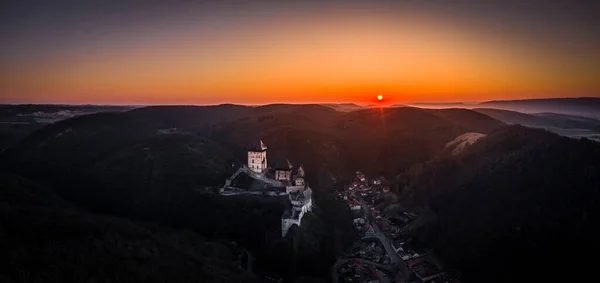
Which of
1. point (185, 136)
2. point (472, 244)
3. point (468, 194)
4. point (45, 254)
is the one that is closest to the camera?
point (45, 254)

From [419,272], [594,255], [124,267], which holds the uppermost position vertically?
[124,267]

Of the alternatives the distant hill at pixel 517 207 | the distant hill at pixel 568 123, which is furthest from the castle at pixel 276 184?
the distant hill at pixel 568 123

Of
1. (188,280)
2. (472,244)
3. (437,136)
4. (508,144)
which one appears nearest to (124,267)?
(188,280)

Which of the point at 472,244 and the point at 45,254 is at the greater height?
the point at 45,254

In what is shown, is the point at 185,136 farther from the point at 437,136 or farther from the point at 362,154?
the point at 437,136

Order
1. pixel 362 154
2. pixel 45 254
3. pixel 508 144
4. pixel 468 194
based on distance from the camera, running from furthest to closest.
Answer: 1. pixel 362 154
2. pixel 508 144
3. pixel 468 194
4. pixel 45 254

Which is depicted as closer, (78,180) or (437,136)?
(78,180)

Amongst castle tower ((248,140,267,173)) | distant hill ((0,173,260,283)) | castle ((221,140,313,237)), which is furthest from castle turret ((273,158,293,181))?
distant hill ((0,173,260,283))

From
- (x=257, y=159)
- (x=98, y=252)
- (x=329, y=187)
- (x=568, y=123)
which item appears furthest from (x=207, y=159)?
(x=568, y=123)
